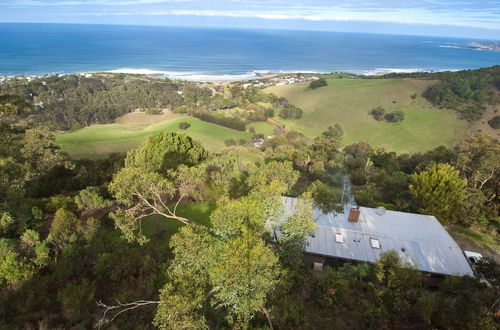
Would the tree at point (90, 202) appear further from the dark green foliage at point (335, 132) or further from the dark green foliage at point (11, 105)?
the dark green foliage at point (335, 132)

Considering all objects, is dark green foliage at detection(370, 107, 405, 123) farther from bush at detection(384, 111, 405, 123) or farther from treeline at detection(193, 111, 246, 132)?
treeline at detection(193, 111, 246, 132)

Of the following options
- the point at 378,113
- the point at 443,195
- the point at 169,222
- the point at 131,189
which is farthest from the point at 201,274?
the point at 378,113

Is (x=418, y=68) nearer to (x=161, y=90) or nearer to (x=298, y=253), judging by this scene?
(x=161, y=90)

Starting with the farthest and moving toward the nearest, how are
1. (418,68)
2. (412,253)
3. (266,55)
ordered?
1. (266,55)
2. (418,68)
3. (412,253)

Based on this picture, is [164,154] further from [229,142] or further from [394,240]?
[229,142]

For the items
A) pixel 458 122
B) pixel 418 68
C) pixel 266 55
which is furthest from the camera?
pixel 266 55

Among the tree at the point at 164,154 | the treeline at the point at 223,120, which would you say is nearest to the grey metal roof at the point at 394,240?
the tree at the point at 164,154

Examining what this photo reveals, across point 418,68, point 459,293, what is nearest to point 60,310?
point 459,293
